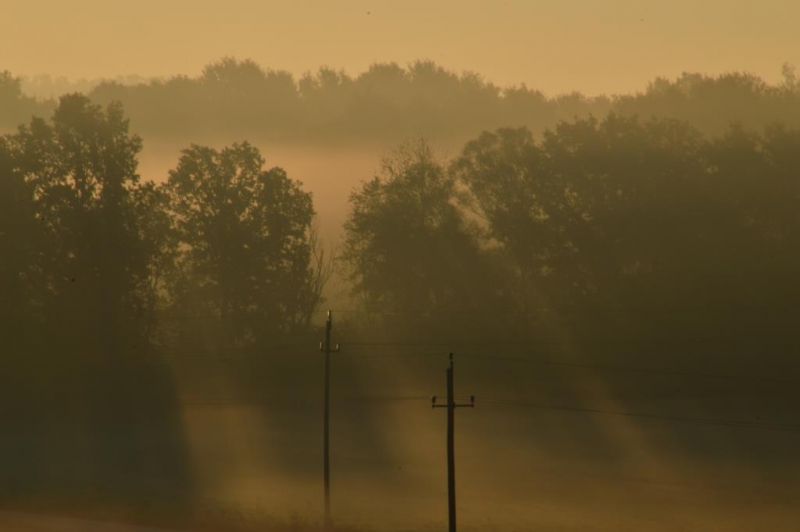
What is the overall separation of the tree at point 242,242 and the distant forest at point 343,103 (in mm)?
42405

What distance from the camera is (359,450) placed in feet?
205

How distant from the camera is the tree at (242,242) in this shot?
81750 mm

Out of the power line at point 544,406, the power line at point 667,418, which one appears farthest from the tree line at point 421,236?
the power line at point 667,418

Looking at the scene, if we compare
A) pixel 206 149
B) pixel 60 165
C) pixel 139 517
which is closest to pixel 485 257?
pixel 206 149

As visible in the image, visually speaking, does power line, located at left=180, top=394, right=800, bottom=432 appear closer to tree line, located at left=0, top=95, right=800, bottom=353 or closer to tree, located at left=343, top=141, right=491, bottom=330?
tree line, located at left=0, top=95, right=800, bottom=353

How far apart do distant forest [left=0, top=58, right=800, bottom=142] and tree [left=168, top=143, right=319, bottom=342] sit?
139 feet

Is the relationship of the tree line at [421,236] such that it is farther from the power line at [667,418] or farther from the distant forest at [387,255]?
the power line at [667,418]

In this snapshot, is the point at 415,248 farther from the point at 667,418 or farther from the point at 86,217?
the point at 667,418

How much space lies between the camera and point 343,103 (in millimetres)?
162750

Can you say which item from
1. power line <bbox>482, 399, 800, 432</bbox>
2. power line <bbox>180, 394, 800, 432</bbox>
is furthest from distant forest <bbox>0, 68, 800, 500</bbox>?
power line <bbox>482, 399, 800, 432</bbox>

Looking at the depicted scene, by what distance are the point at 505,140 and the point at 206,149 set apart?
67.4 ft

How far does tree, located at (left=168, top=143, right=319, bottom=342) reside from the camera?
81.8 metres

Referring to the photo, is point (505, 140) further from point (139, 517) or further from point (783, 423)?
point (139, 517)

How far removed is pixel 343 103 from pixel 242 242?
80.2m
